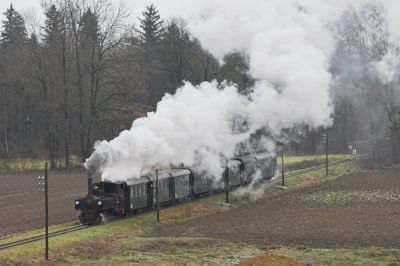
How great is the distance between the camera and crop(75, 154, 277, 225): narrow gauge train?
119ft

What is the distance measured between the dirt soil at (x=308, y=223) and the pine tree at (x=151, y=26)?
203 feet

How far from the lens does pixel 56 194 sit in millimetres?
53406

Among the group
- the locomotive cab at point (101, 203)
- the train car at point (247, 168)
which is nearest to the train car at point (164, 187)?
the locomotive cab at point (101, 203)


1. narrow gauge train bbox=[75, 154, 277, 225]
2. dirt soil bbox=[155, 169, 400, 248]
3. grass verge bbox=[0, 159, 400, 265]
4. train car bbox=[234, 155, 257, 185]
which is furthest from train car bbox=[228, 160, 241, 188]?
grass verge bbox=[0, 159, 400, 265]

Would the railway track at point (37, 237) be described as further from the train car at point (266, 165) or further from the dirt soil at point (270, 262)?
the train car at point (266, 165)

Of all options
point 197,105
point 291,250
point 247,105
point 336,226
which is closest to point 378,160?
point 247,105

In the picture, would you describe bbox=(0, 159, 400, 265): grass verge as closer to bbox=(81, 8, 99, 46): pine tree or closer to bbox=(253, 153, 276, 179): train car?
bbox=(253, 153, 276, 179): train car

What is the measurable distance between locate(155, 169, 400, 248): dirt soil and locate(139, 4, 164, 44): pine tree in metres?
61.8

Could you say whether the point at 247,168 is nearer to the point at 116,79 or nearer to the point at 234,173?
the point at 234,173

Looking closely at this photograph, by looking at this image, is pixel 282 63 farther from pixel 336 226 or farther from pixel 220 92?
pixel 336 226

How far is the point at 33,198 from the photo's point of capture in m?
50.7

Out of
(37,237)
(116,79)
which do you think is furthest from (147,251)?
(116,79)

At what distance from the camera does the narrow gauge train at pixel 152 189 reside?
36219 mm

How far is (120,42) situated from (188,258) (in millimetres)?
57483
